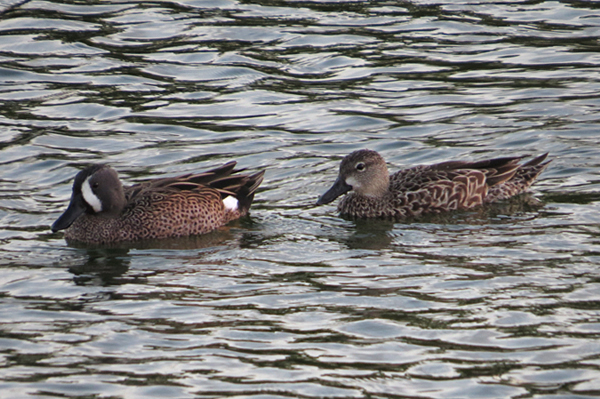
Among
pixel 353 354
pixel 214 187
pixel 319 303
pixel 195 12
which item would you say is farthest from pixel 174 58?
pixel 353 354

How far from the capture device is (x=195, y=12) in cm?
1819

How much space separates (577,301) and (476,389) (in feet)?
5.52

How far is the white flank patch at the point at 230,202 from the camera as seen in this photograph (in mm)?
11133

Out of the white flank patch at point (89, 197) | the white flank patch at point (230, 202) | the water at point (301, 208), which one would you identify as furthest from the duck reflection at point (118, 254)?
the white flank patch at point (89, 197)

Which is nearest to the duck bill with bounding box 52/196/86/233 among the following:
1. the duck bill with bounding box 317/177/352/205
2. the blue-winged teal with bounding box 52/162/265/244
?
the blue-winged teal with bounding box 52/162/265/244

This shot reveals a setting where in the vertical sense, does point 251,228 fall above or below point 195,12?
below

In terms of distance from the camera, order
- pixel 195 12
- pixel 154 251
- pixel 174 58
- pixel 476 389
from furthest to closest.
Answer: pixel 195 12, pixel 174 58, pixel 154 251, pixel 476 389

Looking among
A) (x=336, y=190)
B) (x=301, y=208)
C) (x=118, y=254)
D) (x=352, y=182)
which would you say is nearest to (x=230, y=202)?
(x=301, y=208)

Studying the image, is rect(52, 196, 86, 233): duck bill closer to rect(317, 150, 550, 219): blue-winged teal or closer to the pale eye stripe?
rect(317, 150, 550, 219): blue-winged teal

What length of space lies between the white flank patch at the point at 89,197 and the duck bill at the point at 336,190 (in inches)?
92.0

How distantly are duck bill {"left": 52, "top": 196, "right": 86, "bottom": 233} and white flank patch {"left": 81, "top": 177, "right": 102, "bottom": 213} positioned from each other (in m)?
0.07

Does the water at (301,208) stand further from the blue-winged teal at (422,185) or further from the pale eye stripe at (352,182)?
the pale eye stripe at (352,182)

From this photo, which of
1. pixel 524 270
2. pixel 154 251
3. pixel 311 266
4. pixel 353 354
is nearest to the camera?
pixel 353 354

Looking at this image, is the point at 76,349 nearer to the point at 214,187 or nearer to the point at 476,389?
the point at 476,389
